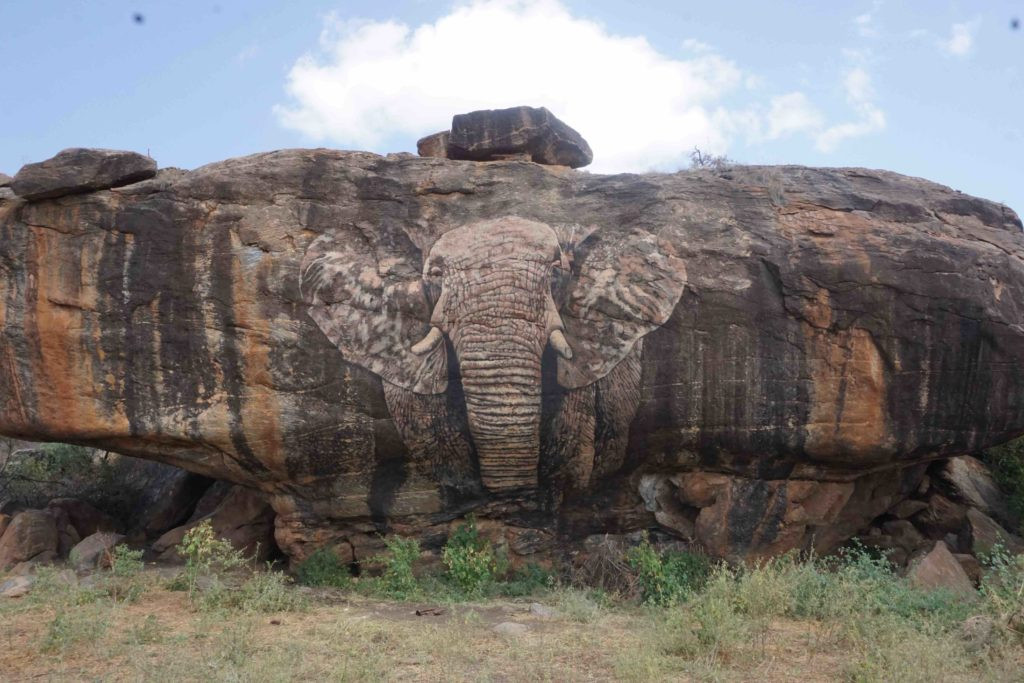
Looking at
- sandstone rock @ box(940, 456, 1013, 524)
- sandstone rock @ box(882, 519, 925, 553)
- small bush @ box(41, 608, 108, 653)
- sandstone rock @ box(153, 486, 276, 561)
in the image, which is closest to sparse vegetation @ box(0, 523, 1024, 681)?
small bush @ box(41, 608, 108, 653)

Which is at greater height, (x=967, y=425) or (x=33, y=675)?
(x=967, y=425)

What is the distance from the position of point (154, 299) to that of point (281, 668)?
4151 millimetres

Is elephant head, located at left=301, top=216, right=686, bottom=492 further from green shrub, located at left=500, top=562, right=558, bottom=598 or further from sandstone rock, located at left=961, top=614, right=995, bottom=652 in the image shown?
sandstone rock, located at left=961, top=614, right=995, bottom=652

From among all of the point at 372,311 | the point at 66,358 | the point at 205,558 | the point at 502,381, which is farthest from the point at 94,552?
the point at 502,381

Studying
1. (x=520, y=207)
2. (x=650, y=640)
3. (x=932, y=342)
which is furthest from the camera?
(x=520, y=207)

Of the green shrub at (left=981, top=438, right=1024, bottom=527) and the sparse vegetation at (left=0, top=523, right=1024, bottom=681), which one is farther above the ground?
the green shrub at (left=981, top=438, right=1024, bottom=527)

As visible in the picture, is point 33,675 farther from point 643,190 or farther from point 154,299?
point 643,190

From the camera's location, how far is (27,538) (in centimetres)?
980

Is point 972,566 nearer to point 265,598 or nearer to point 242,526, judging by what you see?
point 265,598

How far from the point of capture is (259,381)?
841cm

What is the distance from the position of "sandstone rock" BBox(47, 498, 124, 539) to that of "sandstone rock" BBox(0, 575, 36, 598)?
2419 mm

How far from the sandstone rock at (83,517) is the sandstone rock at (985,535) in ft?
32.8

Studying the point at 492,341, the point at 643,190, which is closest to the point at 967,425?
the point at 643,190

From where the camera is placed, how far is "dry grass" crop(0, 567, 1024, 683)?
5.65 metres
